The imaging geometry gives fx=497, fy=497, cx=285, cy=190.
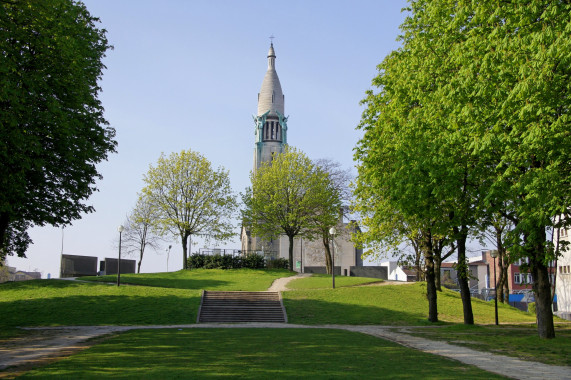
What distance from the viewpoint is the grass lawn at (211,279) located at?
3725cm

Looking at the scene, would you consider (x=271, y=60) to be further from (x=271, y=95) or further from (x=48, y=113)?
(x=48, y=113)

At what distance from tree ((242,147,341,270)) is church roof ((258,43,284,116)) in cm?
4506

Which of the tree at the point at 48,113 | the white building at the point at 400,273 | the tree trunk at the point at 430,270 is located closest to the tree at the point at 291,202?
the tree trunk at the point at 430,270

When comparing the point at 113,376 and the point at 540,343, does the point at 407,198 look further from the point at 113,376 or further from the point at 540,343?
the point at 113,376

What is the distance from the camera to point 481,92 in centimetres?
1468

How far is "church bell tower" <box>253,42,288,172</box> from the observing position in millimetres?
96812

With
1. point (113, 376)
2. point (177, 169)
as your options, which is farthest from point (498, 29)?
point (177, 169)

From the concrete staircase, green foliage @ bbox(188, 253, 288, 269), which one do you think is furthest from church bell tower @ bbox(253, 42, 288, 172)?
the concrete staircase

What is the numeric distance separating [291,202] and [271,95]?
50.6 meters

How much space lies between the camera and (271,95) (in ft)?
322

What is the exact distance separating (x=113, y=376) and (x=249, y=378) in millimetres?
2715

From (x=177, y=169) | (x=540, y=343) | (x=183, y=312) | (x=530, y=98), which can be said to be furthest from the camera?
(x=177, y=169)

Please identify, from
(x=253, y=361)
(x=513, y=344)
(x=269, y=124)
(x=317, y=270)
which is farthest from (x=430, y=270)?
(x=269, y=124)

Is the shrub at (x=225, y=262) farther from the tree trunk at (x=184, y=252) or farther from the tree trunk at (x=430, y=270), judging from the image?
the tree trunk at (x=430, y=270)
